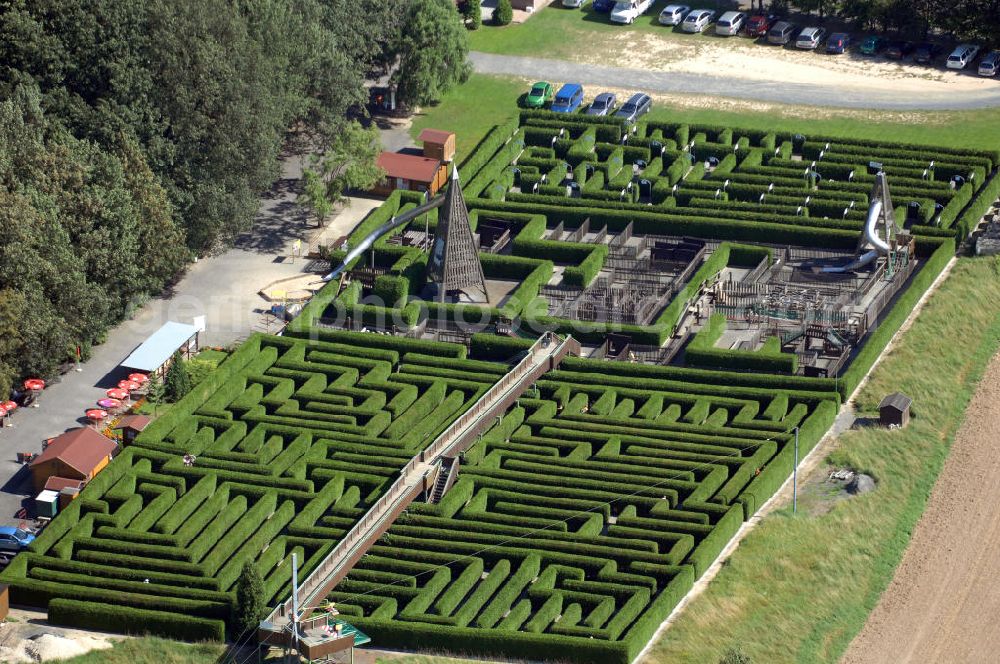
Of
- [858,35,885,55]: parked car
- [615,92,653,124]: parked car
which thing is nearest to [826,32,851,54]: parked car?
[858,35,885,55]: parked car

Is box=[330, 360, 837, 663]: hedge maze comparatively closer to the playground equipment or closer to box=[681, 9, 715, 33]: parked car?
the playground equipment

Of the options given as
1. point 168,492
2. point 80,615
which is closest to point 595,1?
point 168,492

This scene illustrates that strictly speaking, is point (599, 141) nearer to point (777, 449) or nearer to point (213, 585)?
point (777, 449)

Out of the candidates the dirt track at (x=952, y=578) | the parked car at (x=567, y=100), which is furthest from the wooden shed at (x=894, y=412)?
the parked car at (x=567, y=100)

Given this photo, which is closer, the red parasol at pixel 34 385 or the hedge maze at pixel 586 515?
the hedge maze at pixel 586 515

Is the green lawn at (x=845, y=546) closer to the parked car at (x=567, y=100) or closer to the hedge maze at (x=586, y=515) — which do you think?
the hedge maze at (x=586, y=515)

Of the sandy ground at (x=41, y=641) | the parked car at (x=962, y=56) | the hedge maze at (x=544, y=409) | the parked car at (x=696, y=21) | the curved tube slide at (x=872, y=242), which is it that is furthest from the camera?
the parked car at (x=696, y=21)
